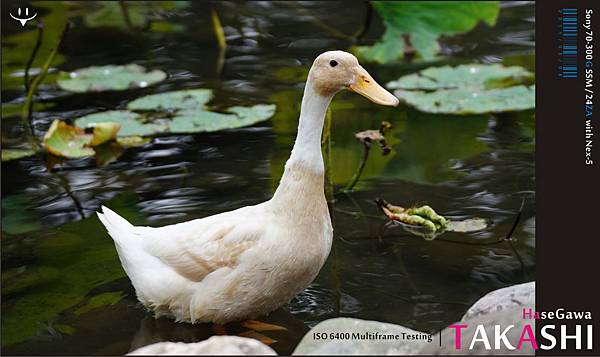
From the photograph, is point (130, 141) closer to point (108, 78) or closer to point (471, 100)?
point (108, 78)

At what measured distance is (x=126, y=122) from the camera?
24.7 ft

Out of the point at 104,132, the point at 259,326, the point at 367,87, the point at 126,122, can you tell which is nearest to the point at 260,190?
the point at 104,132

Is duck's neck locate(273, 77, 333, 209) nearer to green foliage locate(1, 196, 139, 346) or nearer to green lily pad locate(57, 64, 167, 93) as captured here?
green foliage locate(1, 196, 139, 346)

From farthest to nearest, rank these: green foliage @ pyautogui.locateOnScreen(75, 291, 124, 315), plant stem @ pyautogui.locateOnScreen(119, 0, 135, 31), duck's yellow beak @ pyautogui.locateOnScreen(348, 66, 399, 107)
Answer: plant stem @ pyautogui.locateOnScreen(119, 0, 135, 31) → green foliage @ pyautogui.locateOnScreen(75, 291, 124, 315) → duck's yellow beak @ pyautogui.locateOnScreen(348, 66, 399, 107)

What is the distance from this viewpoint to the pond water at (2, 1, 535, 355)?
5055 millimetres

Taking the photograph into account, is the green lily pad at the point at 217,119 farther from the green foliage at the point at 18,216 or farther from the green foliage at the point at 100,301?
the green foliage at the point at 100,301

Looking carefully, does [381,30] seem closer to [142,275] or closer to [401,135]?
[401,135]

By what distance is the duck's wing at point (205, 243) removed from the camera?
471cm

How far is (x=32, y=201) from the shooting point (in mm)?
6547

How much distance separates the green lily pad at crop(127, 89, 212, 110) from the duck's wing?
2.94 meters

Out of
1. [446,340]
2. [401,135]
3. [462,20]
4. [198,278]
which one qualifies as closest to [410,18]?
[462,20]

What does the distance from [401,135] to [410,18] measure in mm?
2042

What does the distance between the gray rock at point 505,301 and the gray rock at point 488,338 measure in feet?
1.47

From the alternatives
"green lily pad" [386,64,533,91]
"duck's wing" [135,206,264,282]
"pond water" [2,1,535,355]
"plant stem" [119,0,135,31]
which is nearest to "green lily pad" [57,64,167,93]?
"pond water" [2,1,535,355]
